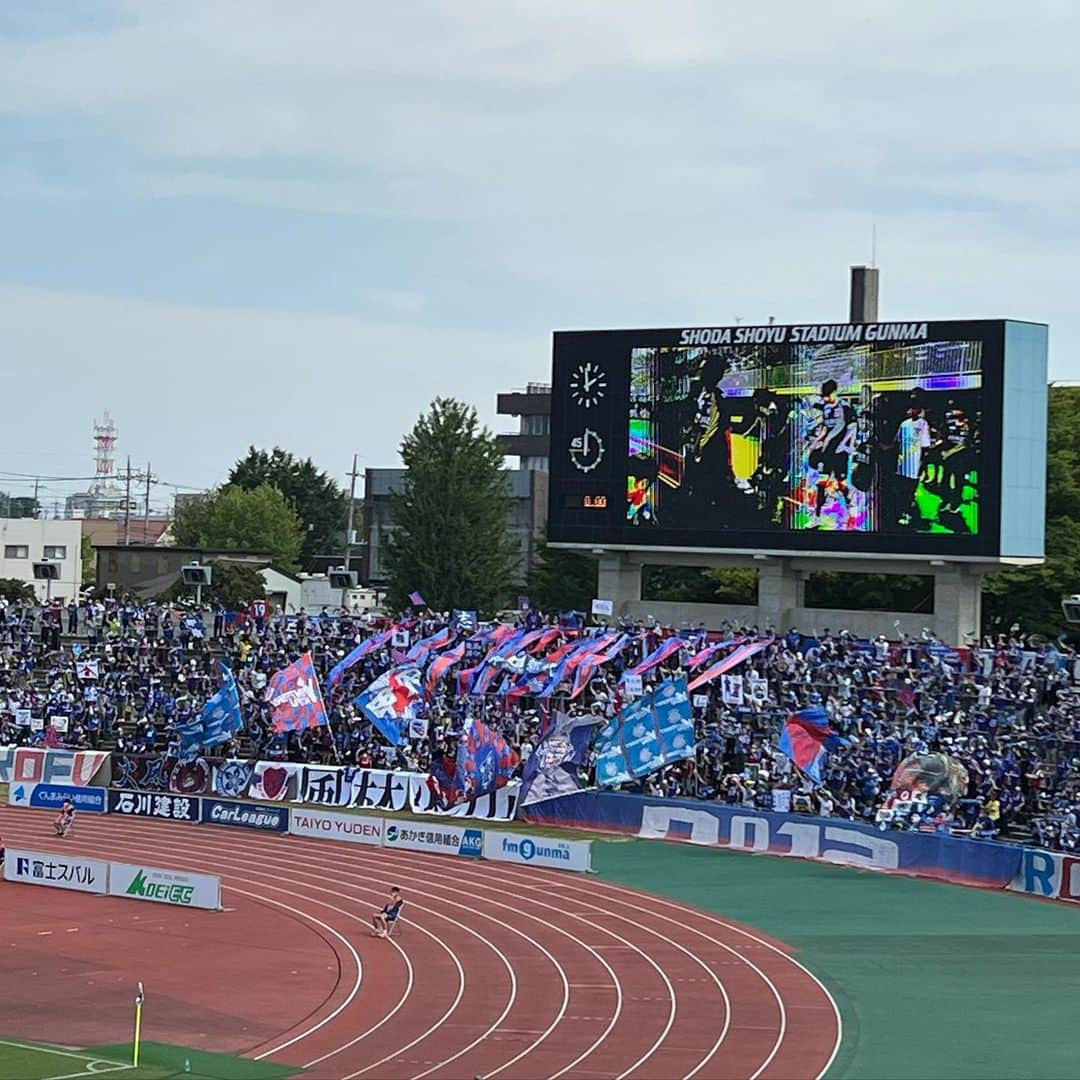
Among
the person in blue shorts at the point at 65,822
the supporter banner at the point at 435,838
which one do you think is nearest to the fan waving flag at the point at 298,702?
the person in blue shorts at the point at 65,822

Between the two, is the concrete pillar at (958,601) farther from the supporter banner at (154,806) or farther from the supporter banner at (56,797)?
the supporter banner at (56,797)

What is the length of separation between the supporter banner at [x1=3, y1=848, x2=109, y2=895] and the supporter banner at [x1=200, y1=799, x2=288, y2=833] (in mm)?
8317

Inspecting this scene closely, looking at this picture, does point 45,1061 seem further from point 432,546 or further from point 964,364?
point 432,546

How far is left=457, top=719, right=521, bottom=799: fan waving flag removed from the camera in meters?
50.9

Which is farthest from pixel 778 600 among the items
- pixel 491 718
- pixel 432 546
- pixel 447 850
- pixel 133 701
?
pixel 432 546

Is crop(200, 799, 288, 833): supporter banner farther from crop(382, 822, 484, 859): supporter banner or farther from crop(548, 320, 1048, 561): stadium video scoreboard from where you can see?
crop(548, 320, 1048, 561): stadium video scoreboard

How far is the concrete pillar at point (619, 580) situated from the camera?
56781 millimetres

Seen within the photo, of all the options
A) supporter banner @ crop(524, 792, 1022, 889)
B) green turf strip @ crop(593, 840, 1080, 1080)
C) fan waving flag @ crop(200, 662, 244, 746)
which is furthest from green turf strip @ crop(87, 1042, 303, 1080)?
fan waving flag @ crop(200, 662, 244, 746)

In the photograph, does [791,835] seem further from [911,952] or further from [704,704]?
[911,952]

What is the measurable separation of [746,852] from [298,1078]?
22.9m

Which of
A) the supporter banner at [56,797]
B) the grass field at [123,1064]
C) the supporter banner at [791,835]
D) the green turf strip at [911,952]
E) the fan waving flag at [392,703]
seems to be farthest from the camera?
the fan waving flag at [392,703]

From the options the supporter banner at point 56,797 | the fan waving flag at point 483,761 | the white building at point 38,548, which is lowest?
the supporter banner at point 56,797

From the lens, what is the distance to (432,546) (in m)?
82.9

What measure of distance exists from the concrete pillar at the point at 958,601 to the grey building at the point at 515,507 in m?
55.6
